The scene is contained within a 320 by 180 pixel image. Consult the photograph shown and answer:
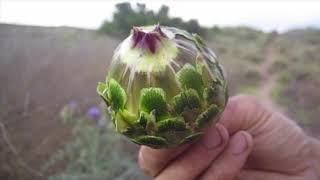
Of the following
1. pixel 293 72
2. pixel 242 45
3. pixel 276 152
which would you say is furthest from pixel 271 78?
pixel 276 152

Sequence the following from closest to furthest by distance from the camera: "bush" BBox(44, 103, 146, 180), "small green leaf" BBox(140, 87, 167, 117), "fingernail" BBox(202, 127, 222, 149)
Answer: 1. "small green leaf" BBox(140, 87, 167, 117)
2. "fingernail" BBox(202, 127, 222, 149)
3. "bush" BBox(44, 103, 146, 180)

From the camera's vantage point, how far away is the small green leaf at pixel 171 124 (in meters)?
0.64

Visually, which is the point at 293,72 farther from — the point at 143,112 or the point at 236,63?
the point at 143,112

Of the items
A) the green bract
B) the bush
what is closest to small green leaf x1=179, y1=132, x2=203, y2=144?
the green bract

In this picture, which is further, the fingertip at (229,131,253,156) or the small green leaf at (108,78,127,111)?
the fingertip at (229,131,253,156)

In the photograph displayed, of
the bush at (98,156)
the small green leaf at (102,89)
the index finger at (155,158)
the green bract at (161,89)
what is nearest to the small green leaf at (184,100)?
the green bract at (161,89)

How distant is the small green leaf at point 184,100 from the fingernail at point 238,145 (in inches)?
11.8

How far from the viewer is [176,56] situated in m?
0.66

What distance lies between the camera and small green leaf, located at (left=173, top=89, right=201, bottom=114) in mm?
638

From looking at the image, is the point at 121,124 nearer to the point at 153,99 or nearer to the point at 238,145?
the point at 153,99

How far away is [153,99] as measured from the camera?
0.64 meters

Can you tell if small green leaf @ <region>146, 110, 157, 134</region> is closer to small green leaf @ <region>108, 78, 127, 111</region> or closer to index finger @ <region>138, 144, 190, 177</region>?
small green leaf @ <region>108, 78, 127, 111</region>

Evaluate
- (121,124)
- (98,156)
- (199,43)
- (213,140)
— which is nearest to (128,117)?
(121,124)

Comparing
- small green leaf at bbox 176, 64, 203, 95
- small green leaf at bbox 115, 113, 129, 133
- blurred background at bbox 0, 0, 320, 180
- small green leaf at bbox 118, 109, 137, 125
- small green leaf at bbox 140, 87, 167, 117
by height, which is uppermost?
small green leaf at bbox 176, 64, 203, 95
